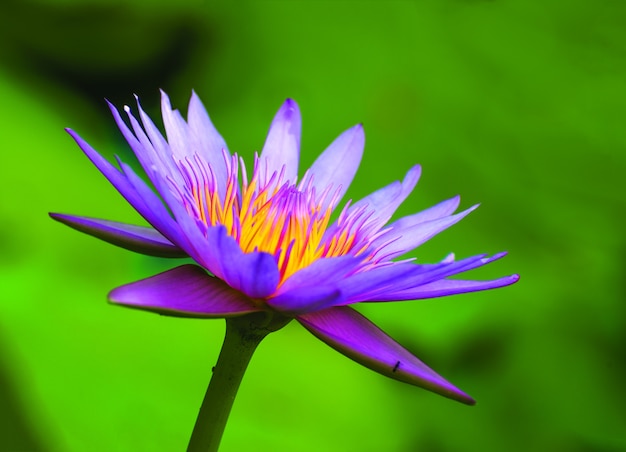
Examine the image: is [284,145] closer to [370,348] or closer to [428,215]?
[428,215]

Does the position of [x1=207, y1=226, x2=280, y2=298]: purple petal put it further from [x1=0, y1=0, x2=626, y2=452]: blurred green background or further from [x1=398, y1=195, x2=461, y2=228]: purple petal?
[x1=0, y1=0, x2=626, y2=452]: blurred green background

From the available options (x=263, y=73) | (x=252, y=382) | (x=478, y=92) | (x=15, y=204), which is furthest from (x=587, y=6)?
(x=15, y=204)

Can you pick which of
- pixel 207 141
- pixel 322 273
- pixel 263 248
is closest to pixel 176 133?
pixel 207 141

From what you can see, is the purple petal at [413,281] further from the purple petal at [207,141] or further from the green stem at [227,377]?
the purple petal at [207,141]

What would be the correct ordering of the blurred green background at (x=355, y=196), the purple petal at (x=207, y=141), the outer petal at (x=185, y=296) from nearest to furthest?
the outer petal at (x=185, y=296) → the purple petal at (x=207, y=141) → the blurred green background at (x=355, y=196)

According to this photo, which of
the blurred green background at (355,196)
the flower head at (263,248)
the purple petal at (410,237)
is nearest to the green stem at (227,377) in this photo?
the flower head at (263,248)
